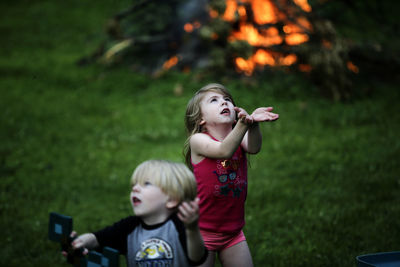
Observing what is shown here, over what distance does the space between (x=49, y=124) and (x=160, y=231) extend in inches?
289

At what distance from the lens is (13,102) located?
1028 cm

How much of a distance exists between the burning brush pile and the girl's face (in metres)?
6.76

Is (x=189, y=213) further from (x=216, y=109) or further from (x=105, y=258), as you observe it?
(x=216, y=109)

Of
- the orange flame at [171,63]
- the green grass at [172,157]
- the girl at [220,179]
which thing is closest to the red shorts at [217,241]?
the girl at [220,179]

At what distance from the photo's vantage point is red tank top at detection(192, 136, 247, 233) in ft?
10.0

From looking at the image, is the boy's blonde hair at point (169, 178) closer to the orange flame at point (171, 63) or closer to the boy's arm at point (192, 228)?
the boy's arm at point (192, 228)

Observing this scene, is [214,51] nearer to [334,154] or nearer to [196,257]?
[334,154]

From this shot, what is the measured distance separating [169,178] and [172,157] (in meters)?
4.92

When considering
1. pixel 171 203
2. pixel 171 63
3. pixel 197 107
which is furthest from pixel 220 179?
pixel 171 63

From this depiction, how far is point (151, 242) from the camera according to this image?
245cm

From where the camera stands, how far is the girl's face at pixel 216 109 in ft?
10.0

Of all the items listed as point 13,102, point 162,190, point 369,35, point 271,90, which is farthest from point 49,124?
point 369,35

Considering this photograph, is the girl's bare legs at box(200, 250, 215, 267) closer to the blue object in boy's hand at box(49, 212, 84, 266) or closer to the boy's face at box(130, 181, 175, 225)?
the boy's face at box(130, 181, 175, 225)

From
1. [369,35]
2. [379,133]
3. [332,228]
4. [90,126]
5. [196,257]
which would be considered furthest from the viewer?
[369,35]
